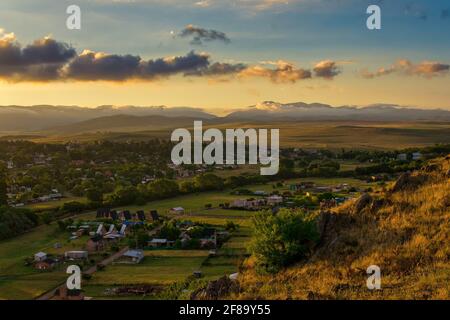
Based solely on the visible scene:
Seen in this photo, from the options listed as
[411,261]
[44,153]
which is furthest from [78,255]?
[44,153]

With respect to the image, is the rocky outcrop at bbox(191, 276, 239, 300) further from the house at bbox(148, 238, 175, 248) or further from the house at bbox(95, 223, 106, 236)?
the house at bbox(95, 223, 106, 236)

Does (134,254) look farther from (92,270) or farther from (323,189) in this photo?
(323,189)

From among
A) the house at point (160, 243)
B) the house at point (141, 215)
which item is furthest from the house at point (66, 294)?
the house at point (141, 215)

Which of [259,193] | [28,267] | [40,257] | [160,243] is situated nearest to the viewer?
[28,267]

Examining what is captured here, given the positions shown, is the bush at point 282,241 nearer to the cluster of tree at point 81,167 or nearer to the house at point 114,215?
the house at point 114,215

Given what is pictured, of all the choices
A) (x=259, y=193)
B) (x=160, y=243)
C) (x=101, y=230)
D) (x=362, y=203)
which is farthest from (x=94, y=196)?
(x=362, y=203)

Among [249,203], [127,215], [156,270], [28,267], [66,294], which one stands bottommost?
[28,267]

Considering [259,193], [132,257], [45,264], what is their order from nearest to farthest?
[45,264], [132,257], [259,193]
